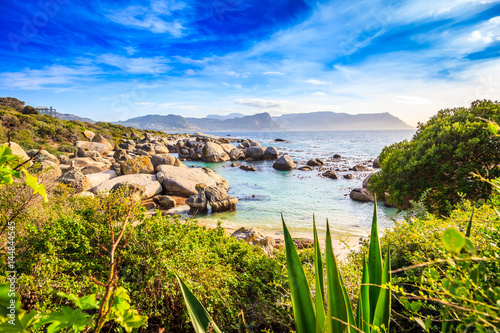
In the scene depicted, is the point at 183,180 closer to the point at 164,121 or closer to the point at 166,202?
the point at 166,202

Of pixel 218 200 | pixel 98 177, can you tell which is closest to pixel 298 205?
pixel 218 200

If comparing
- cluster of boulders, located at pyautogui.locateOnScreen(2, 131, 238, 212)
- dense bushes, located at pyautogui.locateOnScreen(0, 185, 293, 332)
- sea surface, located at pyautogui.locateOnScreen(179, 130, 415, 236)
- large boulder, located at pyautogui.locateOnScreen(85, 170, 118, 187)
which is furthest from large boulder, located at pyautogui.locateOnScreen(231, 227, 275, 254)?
large boulder, located at pyautogui.locateOnScreen(85, 170, 118, 187)

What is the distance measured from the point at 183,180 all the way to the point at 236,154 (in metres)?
17.3

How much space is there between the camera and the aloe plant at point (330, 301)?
1510mm

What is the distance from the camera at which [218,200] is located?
11.9m

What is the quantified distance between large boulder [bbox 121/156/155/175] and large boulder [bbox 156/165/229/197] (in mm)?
1441

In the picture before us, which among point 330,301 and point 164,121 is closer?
point 330,301

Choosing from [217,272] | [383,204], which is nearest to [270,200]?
[383,204]

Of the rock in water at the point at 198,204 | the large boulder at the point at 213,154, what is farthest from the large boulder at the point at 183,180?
the large boulder at the point at 213,154

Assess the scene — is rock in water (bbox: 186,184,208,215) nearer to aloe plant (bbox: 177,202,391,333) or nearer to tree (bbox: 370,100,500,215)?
tree (bbox: 370,100,500,215)

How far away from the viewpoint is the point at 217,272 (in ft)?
9.90

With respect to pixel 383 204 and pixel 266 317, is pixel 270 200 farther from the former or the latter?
pixel 266 317

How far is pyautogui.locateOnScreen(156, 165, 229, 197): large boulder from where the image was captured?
13852 millimetres

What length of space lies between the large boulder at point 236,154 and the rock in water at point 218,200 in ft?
62.1
